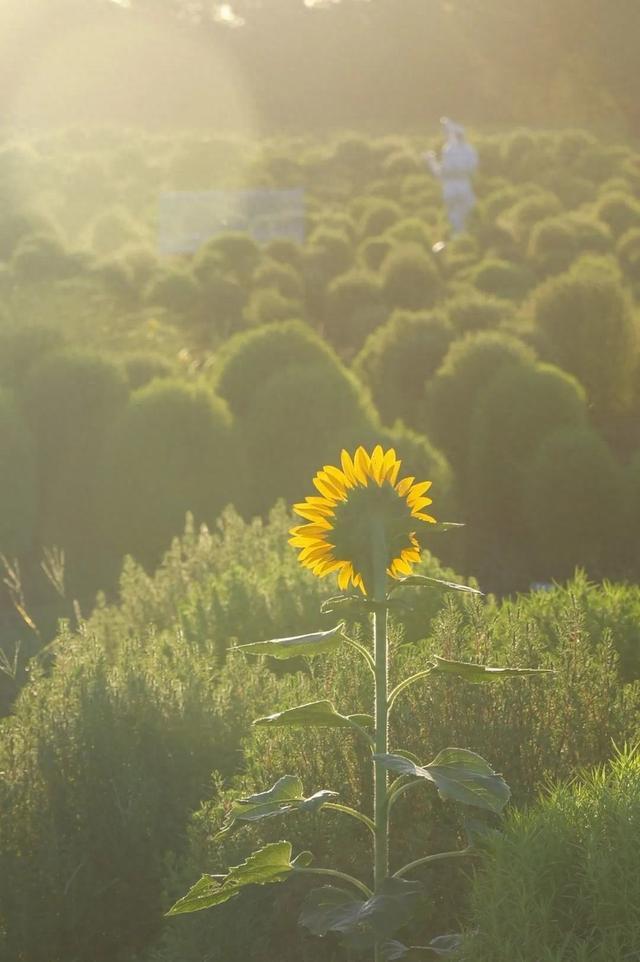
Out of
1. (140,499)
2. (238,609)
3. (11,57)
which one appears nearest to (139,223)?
(140,499)

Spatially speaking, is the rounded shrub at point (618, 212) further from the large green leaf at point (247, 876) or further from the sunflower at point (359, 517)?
the large green leaf at point (247, 876)

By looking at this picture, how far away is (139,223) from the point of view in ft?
103

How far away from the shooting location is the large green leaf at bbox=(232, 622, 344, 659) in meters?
2.67

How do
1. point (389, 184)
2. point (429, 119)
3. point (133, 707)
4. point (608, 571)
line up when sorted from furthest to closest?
point (429, 119) < point (389, 184) < point (608, 571) < point (133, 707)

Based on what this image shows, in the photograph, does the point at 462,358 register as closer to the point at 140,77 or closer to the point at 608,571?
the point at 608,571

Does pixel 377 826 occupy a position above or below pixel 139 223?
below

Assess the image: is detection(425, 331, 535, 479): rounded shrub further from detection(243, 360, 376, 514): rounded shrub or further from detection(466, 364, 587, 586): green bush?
detection(243, 360, 376, 514): rounded shrub

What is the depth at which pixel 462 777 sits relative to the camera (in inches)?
104

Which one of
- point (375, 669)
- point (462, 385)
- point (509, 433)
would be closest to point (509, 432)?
point (509, 433)

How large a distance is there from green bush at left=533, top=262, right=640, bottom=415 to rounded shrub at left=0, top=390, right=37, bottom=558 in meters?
5.11

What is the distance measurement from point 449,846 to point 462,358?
24.2 feet

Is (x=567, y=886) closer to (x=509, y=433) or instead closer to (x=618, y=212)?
(x=509, y=433)

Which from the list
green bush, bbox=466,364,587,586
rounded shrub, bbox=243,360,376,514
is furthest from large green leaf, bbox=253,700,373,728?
green bush, bbox=466,364,587,586

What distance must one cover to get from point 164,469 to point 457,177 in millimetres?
19895
